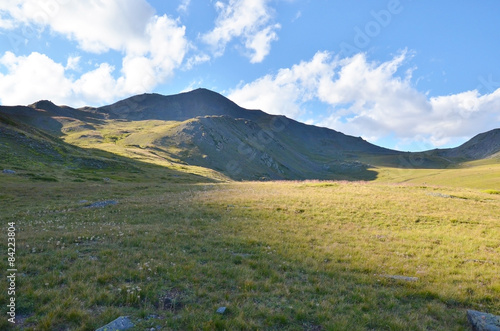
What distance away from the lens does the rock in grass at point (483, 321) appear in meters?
7.92

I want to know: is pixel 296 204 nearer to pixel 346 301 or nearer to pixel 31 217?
pixel 346 301

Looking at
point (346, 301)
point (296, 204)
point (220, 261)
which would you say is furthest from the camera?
point (296, 204)

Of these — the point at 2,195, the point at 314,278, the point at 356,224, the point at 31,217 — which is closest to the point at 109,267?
the point at 314,278

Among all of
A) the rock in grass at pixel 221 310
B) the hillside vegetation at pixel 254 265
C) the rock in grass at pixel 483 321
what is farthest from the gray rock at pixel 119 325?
the rock in grass at pixel 483 321

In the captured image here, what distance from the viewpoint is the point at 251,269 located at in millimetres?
12164

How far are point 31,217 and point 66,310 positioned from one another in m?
19.8

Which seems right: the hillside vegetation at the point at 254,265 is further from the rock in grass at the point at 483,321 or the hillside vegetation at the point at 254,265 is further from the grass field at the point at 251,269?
the rock in grass at the point at 483,321

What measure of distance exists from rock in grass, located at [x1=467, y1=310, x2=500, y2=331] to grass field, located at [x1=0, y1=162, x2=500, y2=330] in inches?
12.2

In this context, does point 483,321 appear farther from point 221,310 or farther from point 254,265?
point 254,265

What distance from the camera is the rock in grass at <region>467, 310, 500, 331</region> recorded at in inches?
312

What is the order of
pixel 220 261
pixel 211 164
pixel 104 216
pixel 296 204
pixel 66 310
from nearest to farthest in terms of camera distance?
pixel 66 310
pixel 220 261
pixel 104 216
pixel 296 204
pixel 211 164

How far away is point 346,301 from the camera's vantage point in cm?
976

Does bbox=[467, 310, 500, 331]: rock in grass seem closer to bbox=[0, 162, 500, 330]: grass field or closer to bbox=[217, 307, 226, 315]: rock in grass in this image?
bbox=[0, 162, 500, 330]: grass field

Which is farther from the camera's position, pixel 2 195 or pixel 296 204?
pixel 2 195
